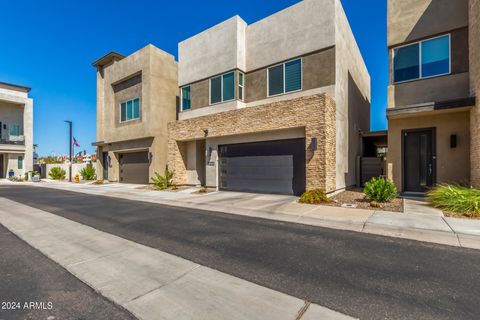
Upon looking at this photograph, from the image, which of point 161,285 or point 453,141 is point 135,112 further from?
point 453,141

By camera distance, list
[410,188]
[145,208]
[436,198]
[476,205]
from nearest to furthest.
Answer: [476,205]
[436,198]
[145,208]
[410,188]

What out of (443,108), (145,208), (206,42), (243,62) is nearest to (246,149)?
(243,62)

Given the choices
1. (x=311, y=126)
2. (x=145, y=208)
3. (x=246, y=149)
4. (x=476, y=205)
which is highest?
(x=311, y=126)

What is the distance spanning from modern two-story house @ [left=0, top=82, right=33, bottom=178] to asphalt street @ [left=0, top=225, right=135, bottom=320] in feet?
115

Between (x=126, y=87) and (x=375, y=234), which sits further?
(x=126, y=87)

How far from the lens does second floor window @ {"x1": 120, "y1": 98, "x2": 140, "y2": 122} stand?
63.3ft

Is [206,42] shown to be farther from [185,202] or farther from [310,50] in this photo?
[185,202]

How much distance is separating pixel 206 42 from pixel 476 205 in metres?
15.8

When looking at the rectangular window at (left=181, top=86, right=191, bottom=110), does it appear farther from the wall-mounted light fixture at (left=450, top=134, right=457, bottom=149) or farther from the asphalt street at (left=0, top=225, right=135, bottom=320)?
the wall-mounted light fixture at (left=450, top=134, right=457, bottom=149)

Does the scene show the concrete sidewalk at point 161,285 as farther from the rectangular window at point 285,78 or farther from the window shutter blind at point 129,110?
the window shutter blind at point 129,110

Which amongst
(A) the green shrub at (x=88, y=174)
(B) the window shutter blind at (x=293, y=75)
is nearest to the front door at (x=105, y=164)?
(A) the green shrub at (x=88, y=174)

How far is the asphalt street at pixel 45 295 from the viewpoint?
8.93 ft

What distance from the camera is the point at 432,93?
10.5 m

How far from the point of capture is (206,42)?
1563cm
